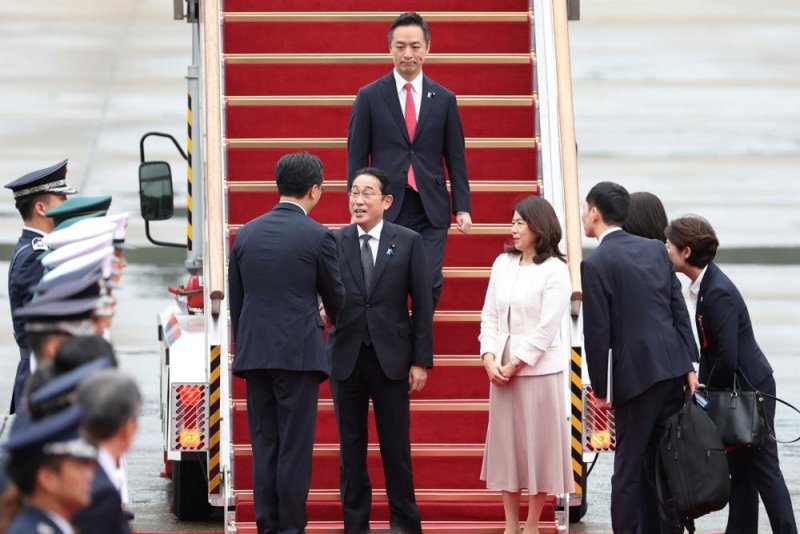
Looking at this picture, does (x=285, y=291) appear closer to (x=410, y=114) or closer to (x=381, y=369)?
(x=381, y=369)

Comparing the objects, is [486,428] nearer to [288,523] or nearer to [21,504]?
[288,523]

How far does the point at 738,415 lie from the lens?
302 inches

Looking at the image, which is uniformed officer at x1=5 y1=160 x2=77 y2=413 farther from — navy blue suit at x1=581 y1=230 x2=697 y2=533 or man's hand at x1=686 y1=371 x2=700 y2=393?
man's hand at x1=686 y1=371 x2=700 y2=393

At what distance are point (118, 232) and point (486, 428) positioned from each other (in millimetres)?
3236

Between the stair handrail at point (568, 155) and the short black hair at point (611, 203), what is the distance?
2.00 feet

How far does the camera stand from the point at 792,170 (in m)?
15.3

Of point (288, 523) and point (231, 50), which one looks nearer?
point (288, 523)

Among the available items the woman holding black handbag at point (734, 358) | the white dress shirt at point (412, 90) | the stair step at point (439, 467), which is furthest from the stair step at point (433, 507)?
the white dress shirt at point (412, 90)

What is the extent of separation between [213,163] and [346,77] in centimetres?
154

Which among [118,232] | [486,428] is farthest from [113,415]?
[486,428]

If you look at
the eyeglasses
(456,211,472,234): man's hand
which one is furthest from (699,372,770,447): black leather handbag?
the eyeglasses

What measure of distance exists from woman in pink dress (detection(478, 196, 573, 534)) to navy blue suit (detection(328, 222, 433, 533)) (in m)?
0.35

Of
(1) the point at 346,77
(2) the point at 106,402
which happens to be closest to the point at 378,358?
(1) the point at 346,77

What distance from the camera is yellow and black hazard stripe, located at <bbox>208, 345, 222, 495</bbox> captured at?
8.12 meters
